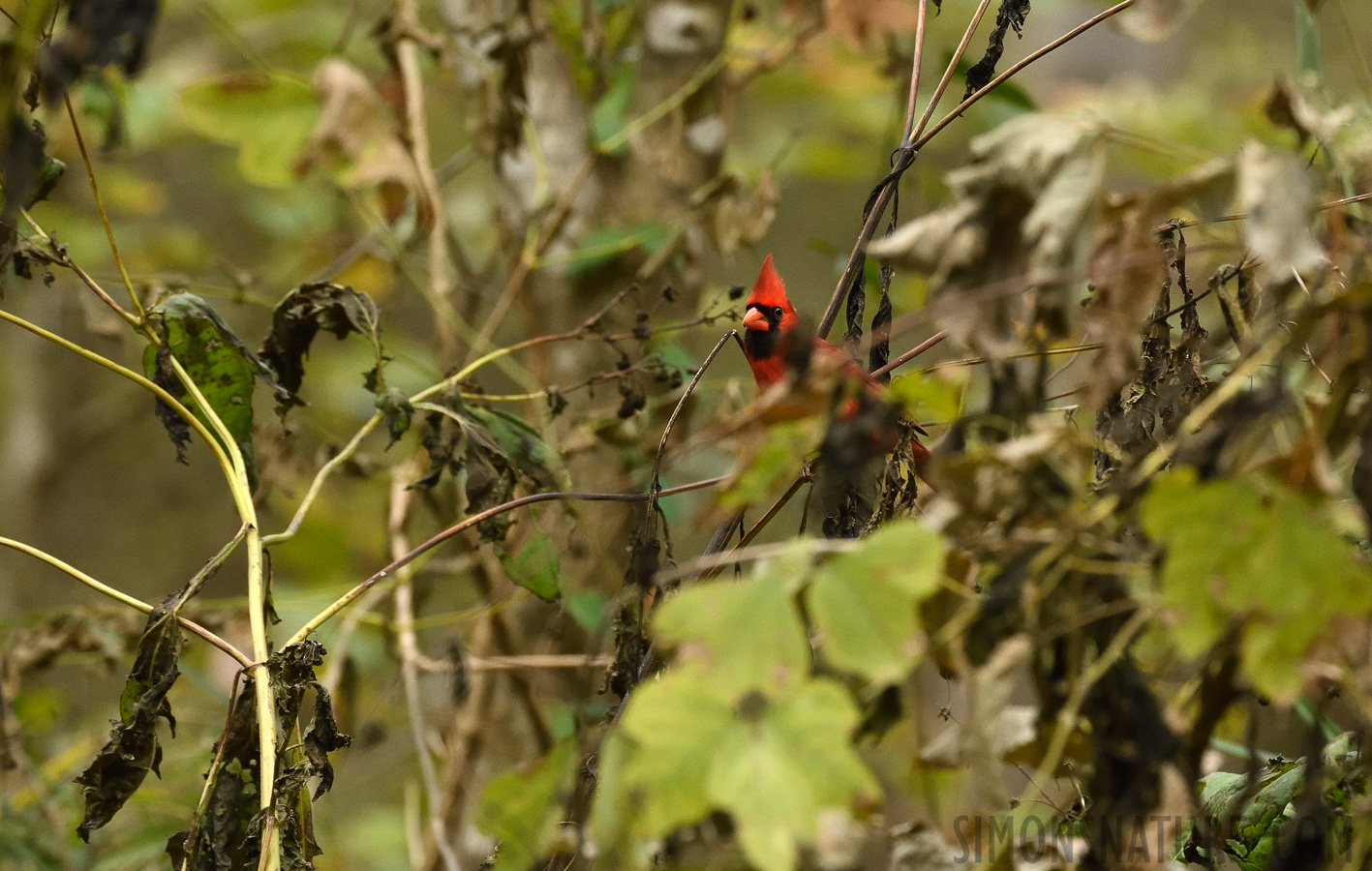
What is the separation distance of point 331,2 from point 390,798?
13.4 ft

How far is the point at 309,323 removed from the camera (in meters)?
1.37

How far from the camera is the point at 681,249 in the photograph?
2168 mm

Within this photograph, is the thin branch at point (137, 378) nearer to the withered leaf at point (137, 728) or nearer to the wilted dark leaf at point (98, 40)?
the withered leaf at point (137, 728)

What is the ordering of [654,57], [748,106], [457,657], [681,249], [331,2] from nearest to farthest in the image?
[457,657], [681,249], [654,57], [331,2], [748,106]

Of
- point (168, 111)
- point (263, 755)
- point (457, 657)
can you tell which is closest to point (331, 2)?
point (168, 111)

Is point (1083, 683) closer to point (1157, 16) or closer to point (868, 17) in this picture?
point (1157, 16)

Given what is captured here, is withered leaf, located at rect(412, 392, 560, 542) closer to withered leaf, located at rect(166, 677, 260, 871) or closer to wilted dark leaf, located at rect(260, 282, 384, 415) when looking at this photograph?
wilted dark leaf, located at rect(260, 282, 384, 415)

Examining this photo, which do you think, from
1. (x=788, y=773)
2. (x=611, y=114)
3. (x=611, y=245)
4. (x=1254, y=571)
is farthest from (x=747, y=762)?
(x=611, y=114)

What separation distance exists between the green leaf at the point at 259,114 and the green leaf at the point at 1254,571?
2153 mm

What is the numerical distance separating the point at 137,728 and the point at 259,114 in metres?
1.68

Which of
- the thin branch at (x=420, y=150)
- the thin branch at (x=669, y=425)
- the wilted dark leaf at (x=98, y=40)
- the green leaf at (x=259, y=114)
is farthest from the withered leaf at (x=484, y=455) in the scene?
the green leaf at (x=259, y=114)

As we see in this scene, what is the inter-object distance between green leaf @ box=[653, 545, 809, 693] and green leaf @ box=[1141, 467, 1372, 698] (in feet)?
0.72

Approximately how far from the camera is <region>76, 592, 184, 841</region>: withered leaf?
1.07m

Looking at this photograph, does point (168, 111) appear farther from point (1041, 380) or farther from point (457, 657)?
point (1041, 380)
